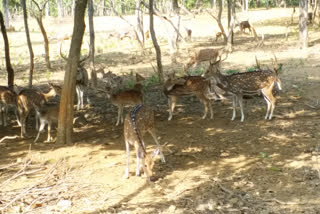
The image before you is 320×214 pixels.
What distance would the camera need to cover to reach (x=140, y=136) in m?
6.89

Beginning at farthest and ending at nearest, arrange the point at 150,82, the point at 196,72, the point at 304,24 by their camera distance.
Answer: the point at 304,24 < the point at 196,72 < the point at 150,82

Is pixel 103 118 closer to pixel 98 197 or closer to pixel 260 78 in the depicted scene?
pixel 260 78

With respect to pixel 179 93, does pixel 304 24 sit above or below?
above

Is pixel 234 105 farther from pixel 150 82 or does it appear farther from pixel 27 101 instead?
pixel 27 101

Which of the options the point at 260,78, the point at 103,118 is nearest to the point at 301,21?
the point at 260,78

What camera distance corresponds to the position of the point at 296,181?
6.76 meters

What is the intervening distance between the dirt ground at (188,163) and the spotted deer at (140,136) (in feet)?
0.64

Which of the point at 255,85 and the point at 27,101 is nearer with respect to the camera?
the point at 27,101

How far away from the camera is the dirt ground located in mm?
5816

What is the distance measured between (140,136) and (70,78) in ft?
7.80

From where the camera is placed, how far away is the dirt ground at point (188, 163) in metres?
5.82

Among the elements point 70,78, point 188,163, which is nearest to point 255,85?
point 188,163

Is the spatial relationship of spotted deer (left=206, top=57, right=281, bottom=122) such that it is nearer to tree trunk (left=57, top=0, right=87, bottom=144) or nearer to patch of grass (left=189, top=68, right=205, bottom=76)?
tree trunk (left=57, top=0, right=87, bottom=144)

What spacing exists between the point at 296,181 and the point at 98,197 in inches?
115
